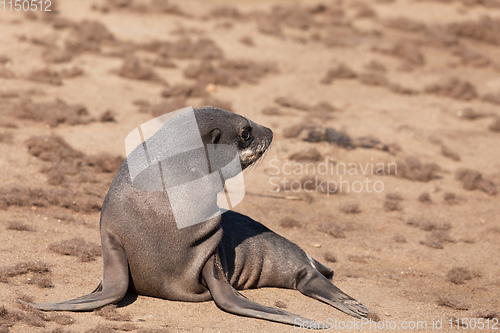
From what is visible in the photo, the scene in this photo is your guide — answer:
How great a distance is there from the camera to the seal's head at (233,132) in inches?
236

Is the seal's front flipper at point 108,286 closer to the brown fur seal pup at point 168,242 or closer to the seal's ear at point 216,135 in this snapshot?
the brown fur seal pup at point 168,242

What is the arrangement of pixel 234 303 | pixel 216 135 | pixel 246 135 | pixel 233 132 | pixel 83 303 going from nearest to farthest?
pixel 83 303 → pixel 234 303 → pixel 216 135 → pixel 233 132 → pixel 246 135

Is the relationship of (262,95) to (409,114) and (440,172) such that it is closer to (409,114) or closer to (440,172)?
(409,114)

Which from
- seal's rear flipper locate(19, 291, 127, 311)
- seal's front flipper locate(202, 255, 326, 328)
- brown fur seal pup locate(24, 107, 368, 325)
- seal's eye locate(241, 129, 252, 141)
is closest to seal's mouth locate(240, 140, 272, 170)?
seal's eye locate(241, 129, 252, 141)

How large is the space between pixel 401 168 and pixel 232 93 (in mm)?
4707

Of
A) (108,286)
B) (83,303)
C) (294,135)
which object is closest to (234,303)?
(108,286)

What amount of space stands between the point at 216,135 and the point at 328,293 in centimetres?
193

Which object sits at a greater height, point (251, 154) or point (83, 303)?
point (251, 154)

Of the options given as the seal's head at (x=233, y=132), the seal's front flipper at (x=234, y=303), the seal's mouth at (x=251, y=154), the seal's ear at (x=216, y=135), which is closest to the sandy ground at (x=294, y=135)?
the seal's front flipper at (x=234, y=303)

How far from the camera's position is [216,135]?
6020mm

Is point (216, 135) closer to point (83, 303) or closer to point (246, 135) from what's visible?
point (246, 135)

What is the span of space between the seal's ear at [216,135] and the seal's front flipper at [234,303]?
3.55 ft

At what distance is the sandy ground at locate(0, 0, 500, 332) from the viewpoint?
20.9 feet

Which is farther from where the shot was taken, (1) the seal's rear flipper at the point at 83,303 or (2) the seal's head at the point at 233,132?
(2) the seal's head at the point at 233,132
